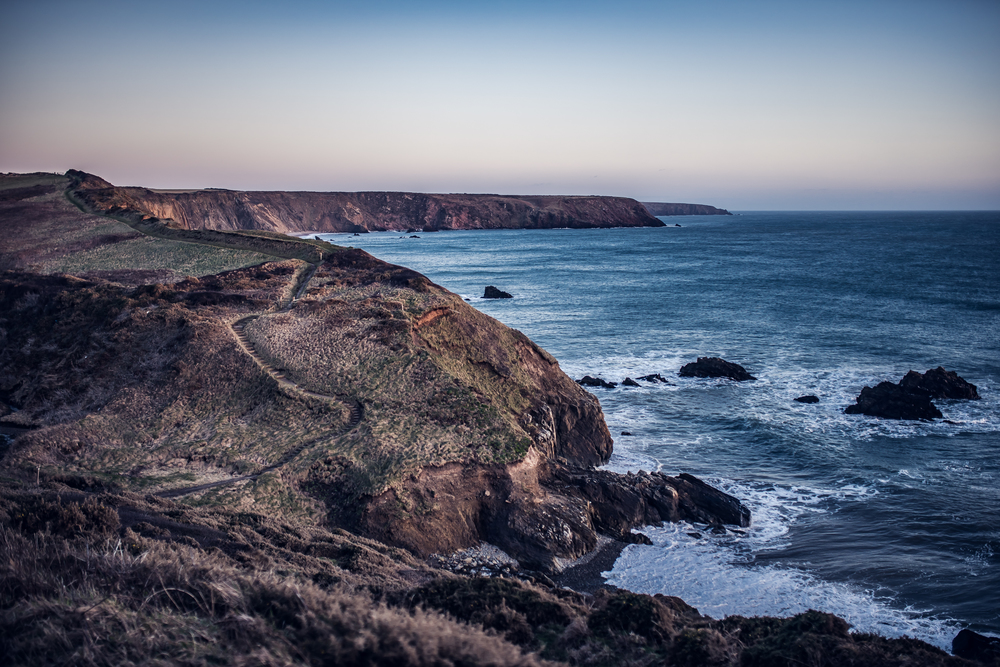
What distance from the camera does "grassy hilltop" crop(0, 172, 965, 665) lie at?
723 centimetres

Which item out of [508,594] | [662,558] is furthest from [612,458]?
[508,594]

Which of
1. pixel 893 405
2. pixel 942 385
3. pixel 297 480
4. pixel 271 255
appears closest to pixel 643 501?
pixel 297 480

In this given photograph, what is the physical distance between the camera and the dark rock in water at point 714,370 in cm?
3262

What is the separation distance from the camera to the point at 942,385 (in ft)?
94.6

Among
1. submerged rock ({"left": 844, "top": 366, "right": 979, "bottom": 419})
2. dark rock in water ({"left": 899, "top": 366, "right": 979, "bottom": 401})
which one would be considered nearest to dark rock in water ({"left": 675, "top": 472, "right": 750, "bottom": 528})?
submerged rock ({"left": 844, "top": 366, "right": 979, "bottom": 419})

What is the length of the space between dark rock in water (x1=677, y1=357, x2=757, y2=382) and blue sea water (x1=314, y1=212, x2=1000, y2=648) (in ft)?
3.12

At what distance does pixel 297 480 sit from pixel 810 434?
20.1m

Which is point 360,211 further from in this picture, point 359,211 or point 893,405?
point 893,405

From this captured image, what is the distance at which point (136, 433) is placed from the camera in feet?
61.0

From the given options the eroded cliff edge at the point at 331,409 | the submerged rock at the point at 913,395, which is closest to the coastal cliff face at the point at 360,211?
the eroded cliff edge at the point at 331,409

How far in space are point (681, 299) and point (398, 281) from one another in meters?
37.0

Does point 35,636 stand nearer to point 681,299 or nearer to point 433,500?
point 433,500

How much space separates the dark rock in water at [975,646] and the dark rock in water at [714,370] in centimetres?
2063

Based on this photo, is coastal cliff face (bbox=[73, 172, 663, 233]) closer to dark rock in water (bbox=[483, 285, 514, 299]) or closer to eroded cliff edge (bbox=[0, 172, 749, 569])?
dark rock in water (bbox=[483, 285, 514, 299])
